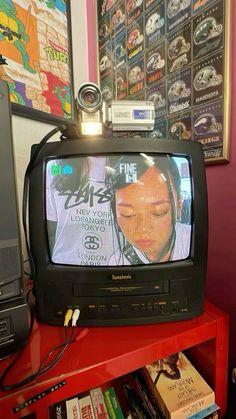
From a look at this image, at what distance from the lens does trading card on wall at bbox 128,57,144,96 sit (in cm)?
100

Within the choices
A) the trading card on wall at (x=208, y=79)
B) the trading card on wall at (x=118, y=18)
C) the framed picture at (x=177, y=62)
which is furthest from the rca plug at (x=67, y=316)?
the trading card on wall at (x=118, y=18)

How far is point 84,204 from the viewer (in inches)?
20.8

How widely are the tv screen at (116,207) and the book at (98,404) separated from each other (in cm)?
36

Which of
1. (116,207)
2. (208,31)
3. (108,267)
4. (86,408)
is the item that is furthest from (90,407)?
(208,31)

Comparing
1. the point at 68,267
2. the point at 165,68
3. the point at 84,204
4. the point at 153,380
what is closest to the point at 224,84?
the point at 165,68

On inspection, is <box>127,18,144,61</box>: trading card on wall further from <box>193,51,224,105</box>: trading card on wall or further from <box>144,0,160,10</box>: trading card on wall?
<box>193,51,224,105</box>: trading card on wall

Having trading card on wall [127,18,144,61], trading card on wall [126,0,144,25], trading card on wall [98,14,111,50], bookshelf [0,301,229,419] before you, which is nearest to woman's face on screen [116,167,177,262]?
bookshelf [0,301,229,419]

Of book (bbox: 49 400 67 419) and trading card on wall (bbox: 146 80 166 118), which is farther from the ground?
trading card on wall (bbox: 146 80 166 118)

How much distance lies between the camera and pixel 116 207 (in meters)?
0.53

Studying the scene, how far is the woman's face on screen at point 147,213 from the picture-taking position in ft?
1.73

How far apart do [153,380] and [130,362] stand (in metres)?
0.18

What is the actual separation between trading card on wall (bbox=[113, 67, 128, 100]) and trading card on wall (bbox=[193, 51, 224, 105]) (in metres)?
0.38

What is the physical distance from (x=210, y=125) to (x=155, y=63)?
1.21ft

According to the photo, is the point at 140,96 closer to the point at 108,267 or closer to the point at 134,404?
the point at 108,267
